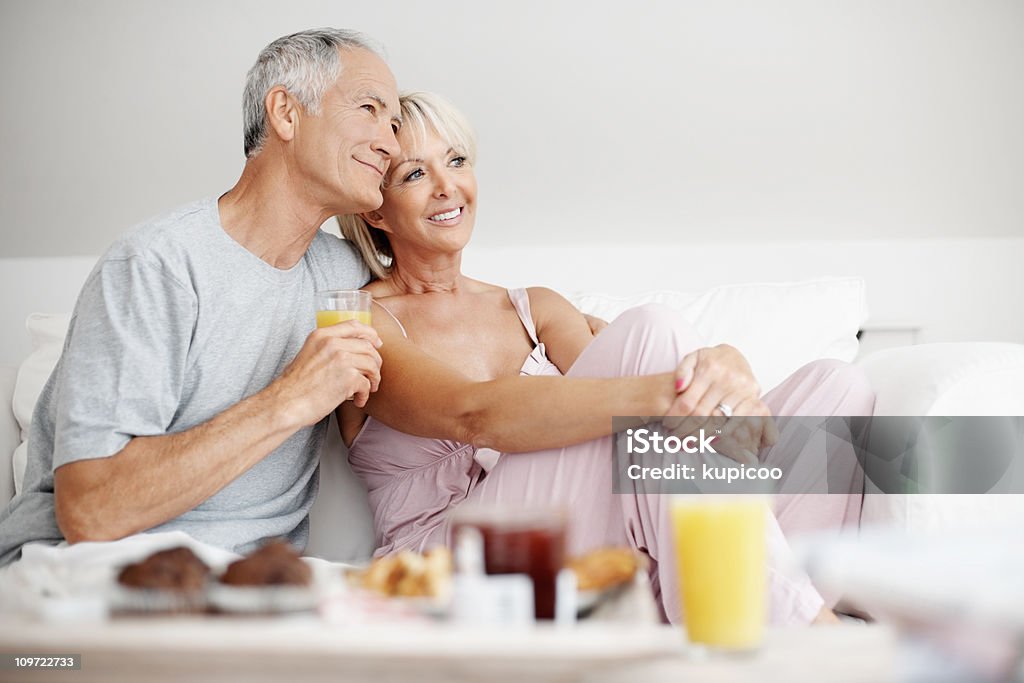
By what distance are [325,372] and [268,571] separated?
726 millimetres

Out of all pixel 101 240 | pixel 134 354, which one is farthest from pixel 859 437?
pixel 101 240

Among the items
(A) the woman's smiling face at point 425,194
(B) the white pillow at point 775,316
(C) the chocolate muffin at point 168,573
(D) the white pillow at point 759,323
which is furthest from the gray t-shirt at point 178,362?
(B) the white pillow at point 775,316

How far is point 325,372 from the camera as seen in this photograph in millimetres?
1612

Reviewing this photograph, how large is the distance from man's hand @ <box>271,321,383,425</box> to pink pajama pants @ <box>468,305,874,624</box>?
32 cm

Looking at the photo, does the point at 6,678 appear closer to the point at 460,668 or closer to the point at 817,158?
the point at 460,668

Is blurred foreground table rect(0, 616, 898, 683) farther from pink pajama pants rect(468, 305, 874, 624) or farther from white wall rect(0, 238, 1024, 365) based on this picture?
white wall rect(0, 238, 1024, 365)

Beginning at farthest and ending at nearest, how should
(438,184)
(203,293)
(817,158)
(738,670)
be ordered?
(817,158)
(438,184)
(203,293)
(738,670)

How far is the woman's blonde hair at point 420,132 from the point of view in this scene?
205 cm

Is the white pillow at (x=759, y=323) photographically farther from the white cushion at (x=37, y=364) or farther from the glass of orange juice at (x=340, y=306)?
the glass of orange juice at (x=340, y=306)

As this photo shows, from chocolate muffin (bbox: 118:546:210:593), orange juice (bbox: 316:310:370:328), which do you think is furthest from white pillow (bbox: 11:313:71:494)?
chocolate muffin (bbox: 118:546:210:593)

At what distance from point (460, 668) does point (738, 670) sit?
9.1 inches

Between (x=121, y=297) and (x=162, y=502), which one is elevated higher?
(x=121, y=297)

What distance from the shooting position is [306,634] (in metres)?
0.84

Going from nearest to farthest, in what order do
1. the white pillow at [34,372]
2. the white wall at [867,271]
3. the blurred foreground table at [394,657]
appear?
the blurred foreground table at [394,657] → the white pillow at [34,372] → the white wall at [867,271]
